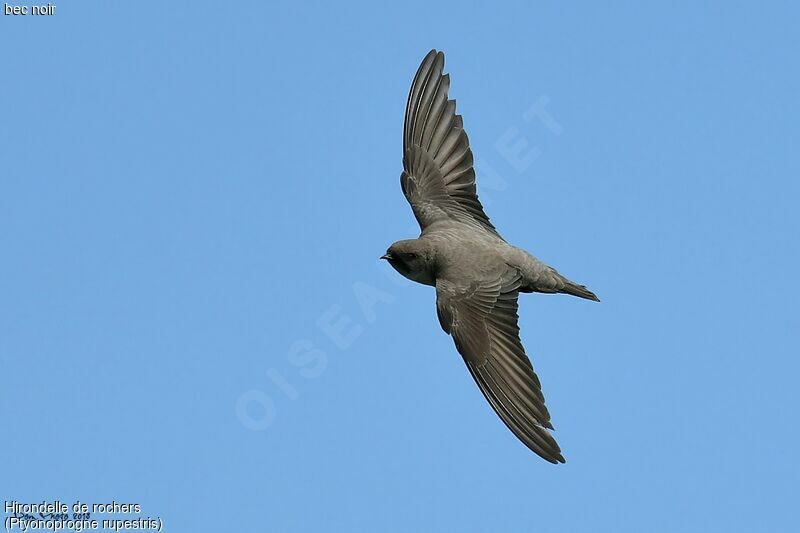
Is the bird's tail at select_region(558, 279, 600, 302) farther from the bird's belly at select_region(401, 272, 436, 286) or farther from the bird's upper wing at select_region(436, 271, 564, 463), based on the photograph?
the bird's belly at select_region(401, 272, 436, 286)

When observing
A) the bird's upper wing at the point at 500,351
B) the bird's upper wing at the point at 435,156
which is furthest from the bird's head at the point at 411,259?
the bird's upper wing at the point at 435,156

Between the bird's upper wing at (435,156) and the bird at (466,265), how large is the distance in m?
0.01

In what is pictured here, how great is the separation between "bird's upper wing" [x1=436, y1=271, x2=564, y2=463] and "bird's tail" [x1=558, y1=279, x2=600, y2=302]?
2.19 ft

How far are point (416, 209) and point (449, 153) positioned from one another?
0.82 m

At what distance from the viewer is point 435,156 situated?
576 inches

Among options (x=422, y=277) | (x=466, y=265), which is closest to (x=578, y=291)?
(x=466, y=265)

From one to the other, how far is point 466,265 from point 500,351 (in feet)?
3.60

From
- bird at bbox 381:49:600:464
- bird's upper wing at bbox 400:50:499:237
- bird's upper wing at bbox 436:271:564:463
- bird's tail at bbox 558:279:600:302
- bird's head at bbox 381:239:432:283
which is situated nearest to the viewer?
bird's upper wing at bbox 436:271:564:463

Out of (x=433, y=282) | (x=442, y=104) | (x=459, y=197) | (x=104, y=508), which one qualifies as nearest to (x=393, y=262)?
(x=433, y=282)

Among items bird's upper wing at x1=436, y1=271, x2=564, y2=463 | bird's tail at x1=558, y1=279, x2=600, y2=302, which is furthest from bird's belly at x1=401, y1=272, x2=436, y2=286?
bird's tail at x1=558, y1=279, x2=600, y2=302

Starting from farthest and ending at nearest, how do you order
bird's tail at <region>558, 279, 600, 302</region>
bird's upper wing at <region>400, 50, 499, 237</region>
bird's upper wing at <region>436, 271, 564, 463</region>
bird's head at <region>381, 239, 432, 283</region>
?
1. bird's upper wing at <region>400, 50, 499, 237</region>
2. bird's tail at <region>558, 279, 600, 302</region>
3. bird's head at <region>381, 239, 432, 283</region>
4. bird's upper wing at <region>436, 271, 564, 463</region>

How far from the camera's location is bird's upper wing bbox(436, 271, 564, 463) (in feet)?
38.7

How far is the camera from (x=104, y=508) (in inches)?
518

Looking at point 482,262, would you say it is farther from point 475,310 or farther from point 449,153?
point 449,153
